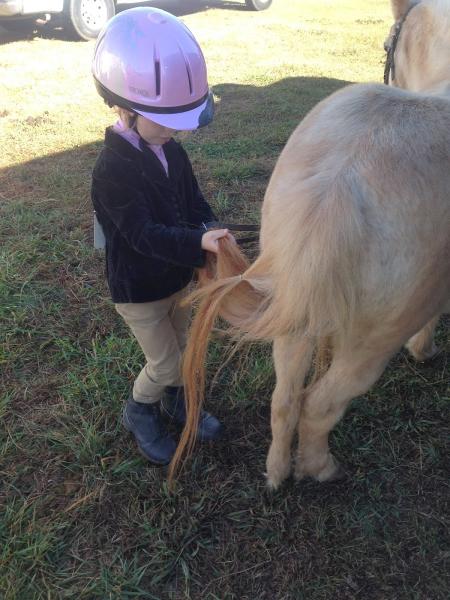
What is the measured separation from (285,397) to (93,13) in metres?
8.27

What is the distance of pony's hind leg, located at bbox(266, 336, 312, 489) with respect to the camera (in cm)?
170

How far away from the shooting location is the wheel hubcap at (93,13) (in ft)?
26.0

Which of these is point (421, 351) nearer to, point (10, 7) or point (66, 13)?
point (10, 7)

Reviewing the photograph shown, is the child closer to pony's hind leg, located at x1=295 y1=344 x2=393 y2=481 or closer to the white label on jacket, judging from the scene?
the white label on jacket

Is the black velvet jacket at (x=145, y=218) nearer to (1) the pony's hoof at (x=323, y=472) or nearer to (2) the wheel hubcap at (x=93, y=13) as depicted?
(1) the pony's hoof at (x=323, y=472)

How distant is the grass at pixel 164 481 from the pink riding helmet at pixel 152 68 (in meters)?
1.33

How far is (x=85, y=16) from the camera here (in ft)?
26.1

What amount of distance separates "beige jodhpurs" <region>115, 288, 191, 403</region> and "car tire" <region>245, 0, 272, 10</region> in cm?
1031

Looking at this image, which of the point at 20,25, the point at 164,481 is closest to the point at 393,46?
the point at 164,481

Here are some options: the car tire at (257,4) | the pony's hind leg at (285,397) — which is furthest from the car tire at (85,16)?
the pony's hind leg at (285,397)

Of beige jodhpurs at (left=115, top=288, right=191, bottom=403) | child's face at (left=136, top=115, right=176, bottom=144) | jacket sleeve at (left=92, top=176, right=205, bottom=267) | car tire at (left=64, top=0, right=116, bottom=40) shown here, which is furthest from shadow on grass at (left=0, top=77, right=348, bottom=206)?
car tire at (left=64, top=0, right=116, bottom=40)

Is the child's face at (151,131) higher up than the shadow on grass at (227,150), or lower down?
higher up

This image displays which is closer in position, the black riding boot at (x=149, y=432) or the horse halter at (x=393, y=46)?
the black riding boot at (x=149, y=432)

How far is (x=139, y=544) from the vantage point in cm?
185
